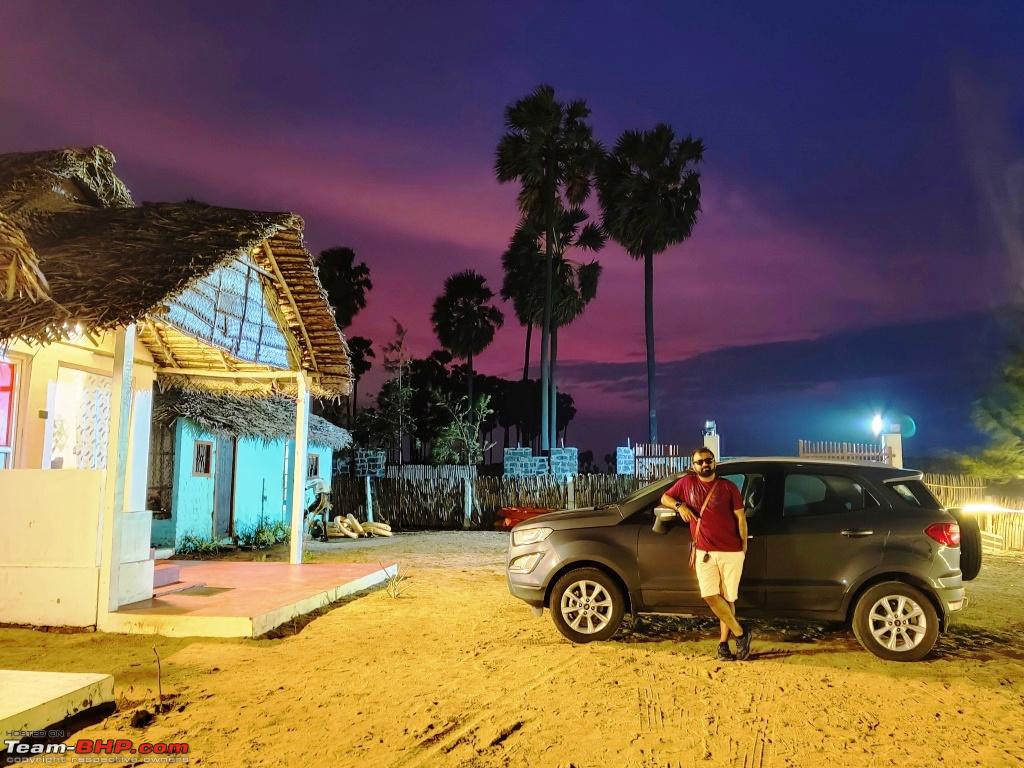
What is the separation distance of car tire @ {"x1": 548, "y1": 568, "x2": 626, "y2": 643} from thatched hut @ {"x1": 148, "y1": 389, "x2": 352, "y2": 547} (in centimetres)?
990

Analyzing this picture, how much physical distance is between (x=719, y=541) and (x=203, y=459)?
1202 cm

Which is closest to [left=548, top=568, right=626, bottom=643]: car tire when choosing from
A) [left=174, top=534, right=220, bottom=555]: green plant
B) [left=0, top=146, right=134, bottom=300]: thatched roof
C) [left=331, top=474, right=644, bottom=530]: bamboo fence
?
[left=0, top=146, right=134, bottom=300]: thatched roof

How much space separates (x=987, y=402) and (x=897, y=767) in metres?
21.0

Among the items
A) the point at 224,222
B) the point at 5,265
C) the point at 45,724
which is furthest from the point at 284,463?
the point at 45,724

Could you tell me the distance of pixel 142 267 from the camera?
685 centimetres

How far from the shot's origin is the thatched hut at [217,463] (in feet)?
45.7

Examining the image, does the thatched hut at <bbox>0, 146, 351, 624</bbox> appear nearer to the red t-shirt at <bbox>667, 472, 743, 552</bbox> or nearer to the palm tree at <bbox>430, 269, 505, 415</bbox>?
the red t-shirt at <bbox>667, 472, 743, 552</bbox>

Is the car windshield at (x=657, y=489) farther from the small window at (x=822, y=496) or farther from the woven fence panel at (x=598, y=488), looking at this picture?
the woven fence panel at (x=598, y=488)

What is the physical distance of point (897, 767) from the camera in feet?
12.8

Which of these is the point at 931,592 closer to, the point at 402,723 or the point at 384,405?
the point at 402,723

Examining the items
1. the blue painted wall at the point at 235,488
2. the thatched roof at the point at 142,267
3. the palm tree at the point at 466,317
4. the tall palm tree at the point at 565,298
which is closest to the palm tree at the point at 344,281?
the palm tree at the point at 466,317

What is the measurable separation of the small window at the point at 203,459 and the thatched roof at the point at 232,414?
0.37 m

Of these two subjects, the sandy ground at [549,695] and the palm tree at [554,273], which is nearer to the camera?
the sandy ground at [549,695]

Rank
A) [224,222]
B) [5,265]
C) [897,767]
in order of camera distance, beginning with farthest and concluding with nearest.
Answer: [224,222] < [5,265] < [897,767]
